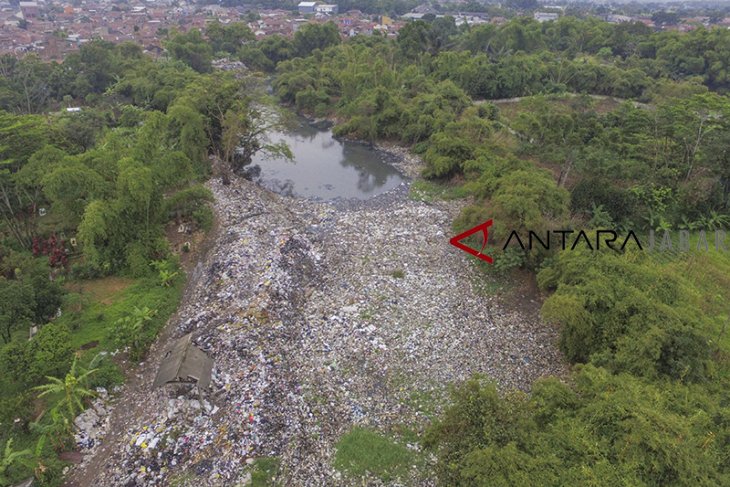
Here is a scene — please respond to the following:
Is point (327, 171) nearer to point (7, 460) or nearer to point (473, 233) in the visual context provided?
point (473, 233)

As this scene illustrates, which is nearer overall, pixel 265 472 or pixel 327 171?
pixel 265 472

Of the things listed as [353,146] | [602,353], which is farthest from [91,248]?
[353,146]

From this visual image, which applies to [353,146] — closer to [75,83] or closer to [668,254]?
[668,254]

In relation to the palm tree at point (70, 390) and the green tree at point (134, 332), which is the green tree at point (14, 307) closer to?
the green tree at point (134, 332)

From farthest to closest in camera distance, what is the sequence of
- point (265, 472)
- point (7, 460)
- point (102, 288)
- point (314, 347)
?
point (102, 288), point (314, 347), point (265, 472), point (7, 460)

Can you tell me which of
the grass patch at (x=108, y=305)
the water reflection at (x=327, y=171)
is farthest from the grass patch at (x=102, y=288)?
the water reflection at (x=327, y=171)

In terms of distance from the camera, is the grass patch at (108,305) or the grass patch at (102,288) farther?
the grass patch at (102,288)

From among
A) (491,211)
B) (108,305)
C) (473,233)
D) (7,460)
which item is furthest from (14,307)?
(473,233)
